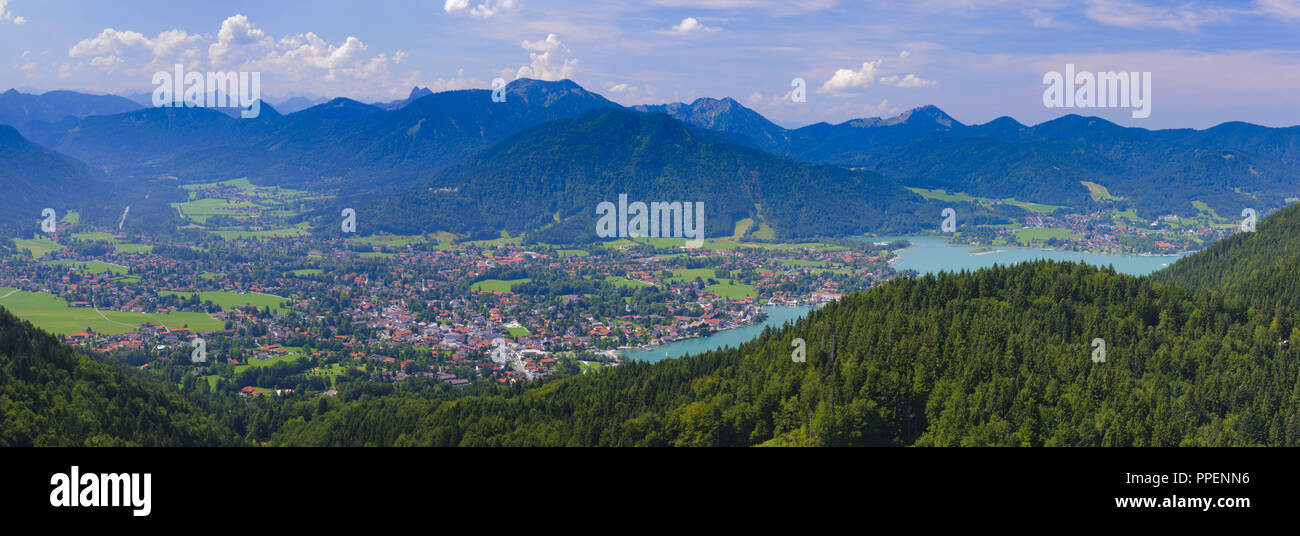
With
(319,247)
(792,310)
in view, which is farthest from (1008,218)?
(319,247)

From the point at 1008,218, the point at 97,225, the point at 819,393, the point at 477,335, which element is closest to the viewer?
the point at 819,393

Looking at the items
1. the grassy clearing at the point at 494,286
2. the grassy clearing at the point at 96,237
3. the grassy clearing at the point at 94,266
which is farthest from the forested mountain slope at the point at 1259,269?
the grassy clearing at the point at 96,237

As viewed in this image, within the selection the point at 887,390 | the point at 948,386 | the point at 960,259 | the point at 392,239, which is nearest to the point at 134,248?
the point at 392,239

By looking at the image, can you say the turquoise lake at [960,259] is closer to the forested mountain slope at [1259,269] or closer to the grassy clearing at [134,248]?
the forested mountain slope at [1259,269]

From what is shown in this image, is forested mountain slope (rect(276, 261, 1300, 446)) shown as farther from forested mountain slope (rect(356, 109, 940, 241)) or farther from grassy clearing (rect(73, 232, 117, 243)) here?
grassy clearing (rect(73, 232, 117, 243))

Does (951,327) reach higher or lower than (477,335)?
higher
